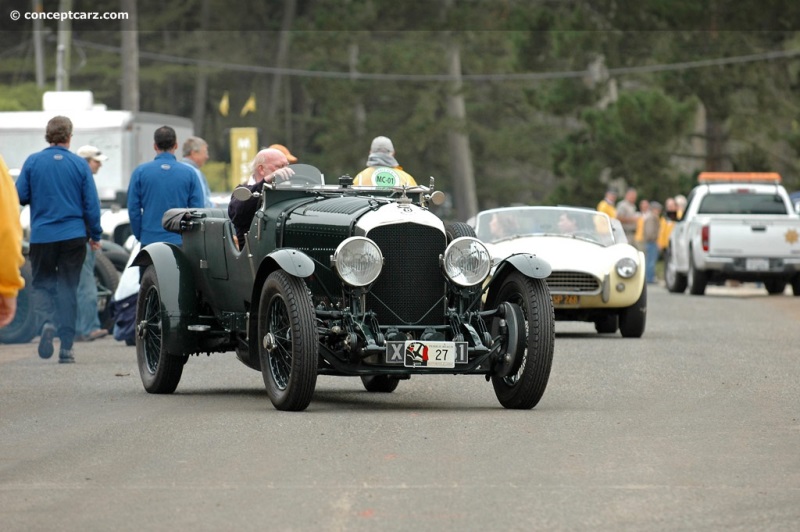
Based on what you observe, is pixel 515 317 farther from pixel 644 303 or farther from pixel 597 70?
pixel 597 70

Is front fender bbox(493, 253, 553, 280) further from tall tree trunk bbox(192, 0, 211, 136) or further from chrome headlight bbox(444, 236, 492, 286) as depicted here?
tall tree trunk bbox(192, 0, 211, 136)

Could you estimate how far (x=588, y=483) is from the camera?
7785mm

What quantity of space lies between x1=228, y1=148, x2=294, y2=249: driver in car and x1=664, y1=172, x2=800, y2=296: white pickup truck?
59.7ft

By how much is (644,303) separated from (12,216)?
502 inches

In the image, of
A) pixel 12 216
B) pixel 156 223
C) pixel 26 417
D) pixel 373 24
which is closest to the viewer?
pixel 12 216

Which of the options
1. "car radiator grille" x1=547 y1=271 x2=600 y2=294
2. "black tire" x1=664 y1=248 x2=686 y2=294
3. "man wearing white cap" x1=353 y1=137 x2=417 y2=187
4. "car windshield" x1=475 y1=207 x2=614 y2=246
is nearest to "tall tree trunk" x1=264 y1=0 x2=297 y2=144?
"black tire" x1=664 y1=248 x2=686 y2=294

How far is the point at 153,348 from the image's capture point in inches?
501

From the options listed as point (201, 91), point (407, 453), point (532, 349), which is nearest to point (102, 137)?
point (532, 349)

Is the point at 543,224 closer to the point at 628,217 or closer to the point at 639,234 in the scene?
the point at 628,217

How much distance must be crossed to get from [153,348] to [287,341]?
225cm

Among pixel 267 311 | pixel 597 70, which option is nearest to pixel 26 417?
pixel 267 311

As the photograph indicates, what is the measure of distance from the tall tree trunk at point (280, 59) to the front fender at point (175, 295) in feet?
220

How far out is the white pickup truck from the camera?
2941 centimetres

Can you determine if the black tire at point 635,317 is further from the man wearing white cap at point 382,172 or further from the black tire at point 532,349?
the black tire at point 532,349
